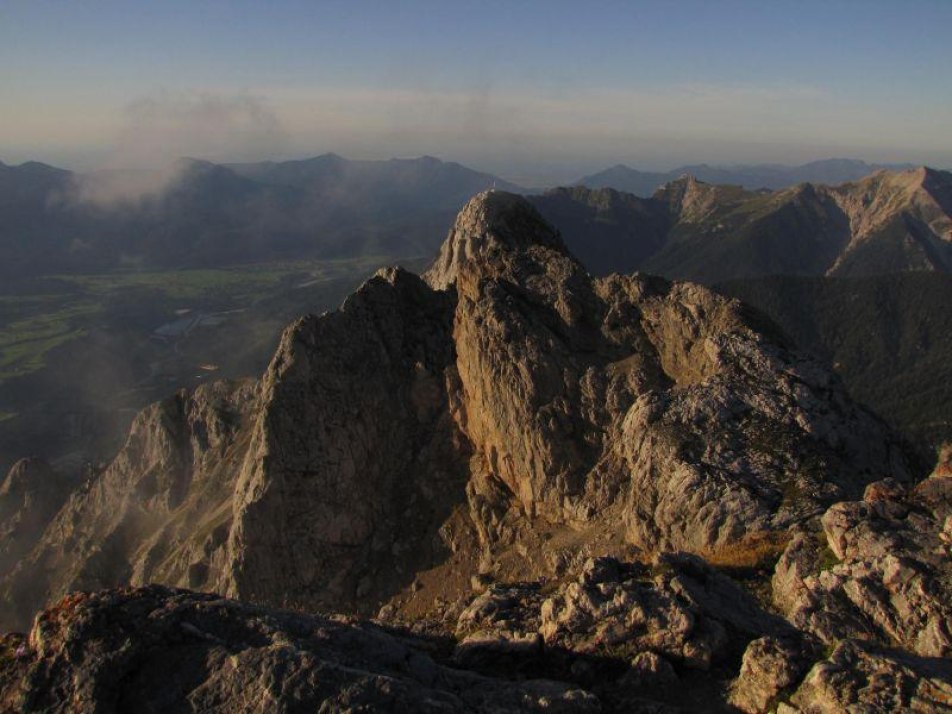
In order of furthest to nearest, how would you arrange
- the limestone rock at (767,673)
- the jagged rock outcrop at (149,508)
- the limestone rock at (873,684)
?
1. the jagged rock outcrop at (149,508)
2. the limestone rock at (767,673)
3. the limestone rock at (873,684)

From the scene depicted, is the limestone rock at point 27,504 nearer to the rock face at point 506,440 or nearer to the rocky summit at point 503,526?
the rocky summit at point 503,526

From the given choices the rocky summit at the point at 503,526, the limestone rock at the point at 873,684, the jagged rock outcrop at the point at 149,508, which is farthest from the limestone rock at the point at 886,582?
the jagged rock outcrop at the point at 149,508

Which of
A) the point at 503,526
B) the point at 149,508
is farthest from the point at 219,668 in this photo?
the point at 149,508

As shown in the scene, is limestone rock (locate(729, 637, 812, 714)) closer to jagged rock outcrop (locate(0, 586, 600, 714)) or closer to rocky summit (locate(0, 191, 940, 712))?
rocky summit (locate(0, 191, 940, 712))

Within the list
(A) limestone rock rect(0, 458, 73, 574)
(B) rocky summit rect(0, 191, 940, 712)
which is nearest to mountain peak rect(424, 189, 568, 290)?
(B) rocky summit rect(0, 191, 940, 712)

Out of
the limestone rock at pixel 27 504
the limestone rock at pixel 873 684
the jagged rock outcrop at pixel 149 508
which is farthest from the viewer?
the limestone rock at pixel 27 504

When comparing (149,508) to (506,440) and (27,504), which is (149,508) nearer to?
(27,504)
